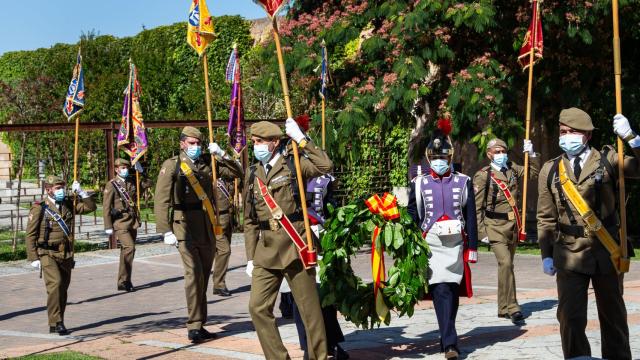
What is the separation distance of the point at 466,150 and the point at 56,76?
569 inches

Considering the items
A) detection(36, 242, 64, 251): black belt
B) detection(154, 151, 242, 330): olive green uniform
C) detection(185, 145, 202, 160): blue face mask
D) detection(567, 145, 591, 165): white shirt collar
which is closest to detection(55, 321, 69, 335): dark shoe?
detection(36, 242, 64, 251): black belt

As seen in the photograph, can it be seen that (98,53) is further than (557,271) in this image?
Yes

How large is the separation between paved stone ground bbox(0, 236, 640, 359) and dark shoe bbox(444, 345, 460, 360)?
28 centimetres

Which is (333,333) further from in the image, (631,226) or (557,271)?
(631,226)

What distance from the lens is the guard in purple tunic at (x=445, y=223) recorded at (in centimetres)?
880

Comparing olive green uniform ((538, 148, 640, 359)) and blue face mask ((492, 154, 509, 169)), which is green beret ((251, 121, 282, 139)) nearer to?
olive green uniform ((538, 148, 640, 359))

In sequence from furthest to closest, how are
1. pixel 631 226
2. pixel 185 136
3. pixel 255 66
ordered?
pixel 255 66 → pixel 631 226 → pixel 185 136

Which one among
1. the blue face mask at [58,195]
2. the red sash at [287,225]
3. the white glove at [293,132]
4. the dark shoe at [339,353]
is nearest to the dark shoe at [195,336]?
the dark shoe at [339,353]

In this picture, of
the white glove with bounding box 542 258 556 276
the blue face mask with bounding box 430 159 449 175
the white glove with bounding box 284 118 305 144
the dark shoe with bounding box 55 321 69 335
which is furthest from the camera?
the dark shoe with bounding box 55 321 69 335

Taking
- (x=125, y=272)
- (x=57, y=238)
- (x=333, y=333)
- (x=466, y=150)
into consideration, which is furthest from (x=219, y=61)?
(x=333, y=333)

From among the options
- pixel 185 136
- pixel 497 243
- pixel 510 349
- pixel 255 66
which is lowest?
pixel 510 349

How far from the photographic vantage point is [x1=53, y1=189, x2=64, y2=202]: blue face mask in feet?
38.1

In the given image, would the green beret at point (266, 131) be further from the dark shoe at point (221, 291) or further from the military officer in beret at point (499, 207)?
the dark shoe at point (221, 291)

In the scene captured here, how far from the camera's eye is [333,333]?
344 inches
